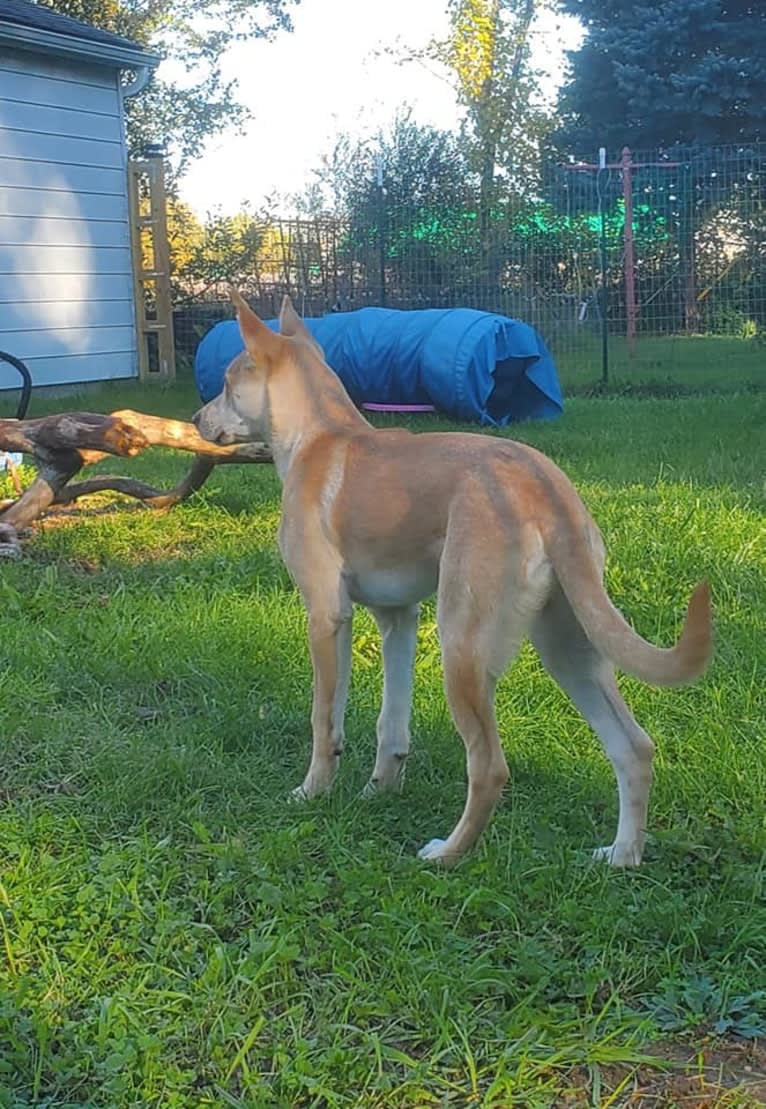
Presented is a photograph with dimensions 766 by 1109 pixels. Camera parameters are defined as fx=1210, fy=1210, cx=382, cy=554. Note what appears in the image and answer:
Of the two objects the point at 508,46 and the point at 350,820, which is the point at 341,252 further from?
the point at 508,46

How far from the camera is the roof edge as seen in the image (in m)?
13.6

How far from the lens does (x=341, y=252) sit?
15.5 meters

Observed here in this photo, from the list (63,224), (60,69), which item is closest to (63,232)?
(63,224)

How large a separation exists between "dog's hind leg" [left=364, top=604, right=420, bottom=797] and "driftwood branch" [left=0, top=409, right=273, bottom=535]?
2686 millimetres

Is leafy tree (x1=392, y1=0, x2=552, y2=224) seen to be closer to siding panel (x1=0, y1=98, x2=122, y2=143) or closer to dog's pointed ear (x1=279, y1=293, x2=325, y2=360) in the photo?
siding panel (x1=0, y1=98, x2=122, y2=143)

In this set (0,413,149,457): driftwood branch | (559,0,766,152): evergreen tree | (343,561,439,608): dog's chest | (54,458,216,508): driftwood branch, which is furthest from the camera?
(559,0,766,152): evergreen tree

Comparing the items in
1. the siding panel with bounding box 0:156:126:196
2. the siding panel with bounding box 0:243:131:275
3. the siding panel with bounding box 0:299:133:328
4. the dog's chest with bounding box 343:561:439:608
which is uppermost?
the siding panel with bounding box 0:156:126:196

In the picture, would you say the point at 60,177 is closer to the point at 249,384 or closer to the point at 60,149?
the point at 60,149

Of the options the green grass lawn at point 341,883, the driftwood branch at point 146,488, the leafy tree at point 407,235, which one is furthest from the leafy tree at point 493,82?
the green grass lawn at point 341,883

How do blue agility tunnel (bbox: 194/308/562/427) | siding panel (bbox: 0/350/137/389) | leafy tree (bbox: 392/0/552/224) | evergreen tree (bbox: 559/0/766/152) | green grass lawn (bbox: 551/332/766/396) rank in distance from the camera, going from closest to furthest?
1. blue agility tunnel (bbox: 194/308/562/427)
2. siding panel (bbox: 0/350/137/389)
3. green grass lawn (bbox: 551/332/766/396)
4. evergreen tree (bbox: 559/0/766/152)
5. leafy tree (bbox: 392/0/552/224)

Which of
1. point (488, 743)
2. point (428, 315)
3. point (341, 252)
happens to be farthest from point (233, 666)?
point (341, 252)

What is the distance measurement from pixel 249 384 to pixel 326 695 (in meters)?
1.03

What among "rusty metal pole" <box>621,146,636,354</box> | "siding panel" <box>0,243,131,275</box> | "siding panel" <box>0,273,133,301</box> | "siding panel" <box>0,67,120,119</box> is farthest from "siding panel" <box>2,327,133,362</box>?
"rusty metal pole" <box>621,146,636,354</box>

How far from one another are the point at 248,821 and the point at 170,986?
0.88 m
